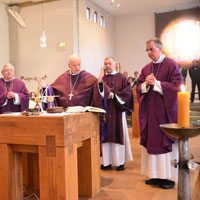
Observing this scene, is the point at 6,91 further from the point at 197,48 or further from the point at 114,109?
the point at 197,48

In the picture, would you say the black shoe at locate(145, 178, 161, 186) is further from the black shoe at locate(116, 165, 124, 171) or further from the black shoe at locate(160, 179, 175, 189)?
the black shoe at locate(116, 165, 124, 171)

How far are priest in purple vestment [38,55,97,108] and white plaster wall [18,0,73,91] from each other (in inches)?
318

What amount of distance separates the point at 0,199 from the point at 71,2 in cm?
1021

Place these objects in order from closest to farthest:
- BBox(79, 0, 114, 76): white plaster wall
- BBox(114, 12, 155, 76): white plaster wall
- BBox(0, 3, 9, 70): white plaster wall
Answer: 1. BBox(0, 3, 9, 70): white plaster wall
2. BBox(79, 0, 114, 76): white plaster wall
3. BBox(114, 12, 155, 76): white plaster wall

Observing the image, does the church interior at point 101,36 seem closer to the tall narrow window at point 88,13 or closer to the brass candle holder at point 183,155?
the tall narrow window at point 88,13

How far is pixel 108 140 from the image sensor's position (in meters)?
4.73

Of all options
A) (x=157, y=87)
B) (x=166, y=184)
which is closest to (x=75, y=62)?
(x=157, y=87)

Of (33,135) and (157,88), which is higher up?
(157,88)

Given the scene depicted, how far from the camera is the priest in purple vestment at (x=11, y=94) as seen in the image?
4.88 meters

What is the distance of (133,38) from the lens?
16.6m

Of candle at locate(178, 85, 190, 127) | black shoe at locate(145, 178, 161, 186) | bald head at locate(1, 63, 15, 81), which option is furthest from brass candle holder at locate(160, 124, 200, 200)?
bald head at locate(1, 63, 15, 81)

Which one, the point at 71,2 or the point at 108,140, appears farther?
the point at 71,2

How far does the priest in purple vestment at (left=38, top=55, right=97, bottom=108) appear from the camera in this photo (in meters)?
3.87

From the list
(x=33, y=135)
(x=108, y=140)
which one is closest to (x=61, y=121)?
(x=33, y=135)
